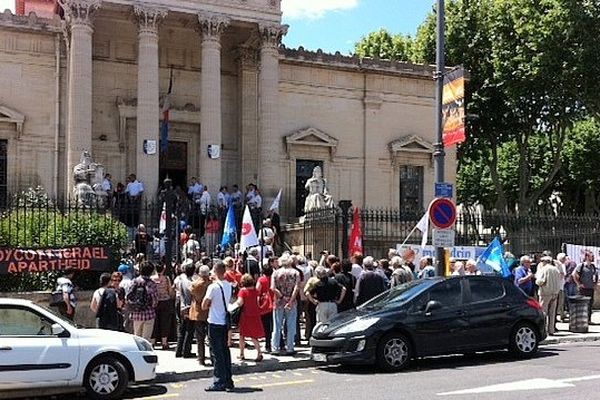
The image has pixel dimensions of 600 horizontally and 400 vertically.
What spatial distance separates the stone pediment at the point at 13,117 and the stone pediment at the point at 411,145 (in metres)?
16.8

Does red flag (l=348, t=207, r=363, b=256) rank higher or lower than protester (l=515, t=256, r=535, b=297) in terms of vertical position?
higher

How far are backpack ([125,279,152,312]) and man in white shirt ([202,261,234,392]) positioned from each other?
95.8 inches

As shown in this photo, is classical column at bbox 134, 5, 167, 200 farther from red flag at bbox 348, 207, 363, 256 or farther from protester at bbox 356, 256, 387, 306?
protester at bbox 356, 256, 387, 306

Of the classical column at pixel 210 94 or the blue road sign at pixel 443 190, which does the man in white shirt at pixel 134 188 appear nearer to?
the classical column at pixel 210 94

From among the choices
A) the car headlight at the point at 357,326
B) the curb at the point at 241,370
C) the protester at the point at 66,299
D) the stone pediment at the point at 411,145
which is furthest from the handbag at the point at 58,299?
the stone pediment at the point at 411,145

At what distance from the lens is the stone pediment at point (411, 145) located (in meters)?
38.9

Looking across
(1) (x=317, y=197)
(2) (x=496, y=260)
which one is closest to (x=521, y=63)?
(1) (x=317, y=197)

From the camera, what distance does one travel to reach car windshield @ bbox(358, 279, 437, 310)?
14.1 meters

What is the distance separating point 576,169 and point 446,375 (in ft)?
154

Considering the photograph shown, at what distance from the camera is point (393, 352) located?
13586 millimetres

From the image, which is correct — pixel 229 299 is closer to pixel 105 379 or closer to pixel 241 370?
pixel 241 370

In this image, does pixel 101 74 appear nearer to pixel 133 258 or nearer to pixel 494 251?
pixel 133 258

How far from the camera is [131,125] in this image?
3388 centimetres

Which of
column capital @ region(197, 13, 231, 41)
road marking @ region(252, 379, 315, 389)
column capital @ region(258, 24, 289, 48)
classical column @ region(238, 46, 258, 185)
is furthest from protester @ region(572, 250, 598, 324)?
column capital @ region(197, 13, 231, 41)
